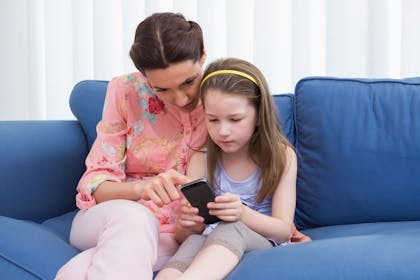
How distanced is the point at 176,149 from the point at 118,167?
0.15m

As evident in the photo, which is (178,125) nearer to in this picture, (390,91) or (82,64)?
(390,91)

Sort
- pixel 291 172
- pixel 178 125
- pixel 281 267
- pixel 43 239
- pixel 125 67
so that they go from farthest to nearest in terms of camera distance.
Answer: pixel 125 67 < pixel 178 125 < pixel 291 172 < pixel 43 239 < pixel 281 267

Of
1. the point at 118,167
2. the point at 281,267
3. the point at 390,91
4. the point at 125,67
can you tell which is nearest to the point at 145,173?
the point at 118,167

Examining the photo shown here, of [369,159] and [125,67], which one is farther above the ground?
[125,67]

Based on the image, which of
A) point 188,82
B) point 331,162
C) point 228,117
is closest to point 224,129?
point 228,117

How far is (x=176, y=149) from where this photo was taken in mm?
1424

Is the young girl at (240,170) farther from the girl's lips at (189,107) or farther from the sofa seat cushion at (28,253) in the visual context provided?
the sofa seat cushion at (28,253)

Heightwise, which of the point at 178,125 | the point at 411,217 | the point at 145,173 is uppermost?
the point at 178,125

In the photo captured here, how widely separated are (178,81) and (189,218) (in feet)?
1.01

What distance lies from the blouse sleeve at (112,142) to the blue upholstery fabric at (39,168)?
19cm

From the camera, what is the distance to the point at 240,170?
139 centimetres

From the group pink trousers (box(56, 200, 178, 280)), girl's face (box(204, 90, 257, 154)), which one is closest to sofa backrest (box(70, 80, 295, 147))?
girl's face (box(204, 90, 257, 154))

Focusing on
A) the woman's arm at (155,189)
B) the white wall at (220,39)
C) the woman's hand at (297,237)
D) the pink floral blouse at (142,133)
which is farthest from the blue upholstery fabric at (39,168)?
the white wall at (220,39)

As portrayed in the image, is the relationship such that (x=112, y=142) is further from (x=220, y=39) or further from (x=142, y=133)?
(x=220, y=39)
